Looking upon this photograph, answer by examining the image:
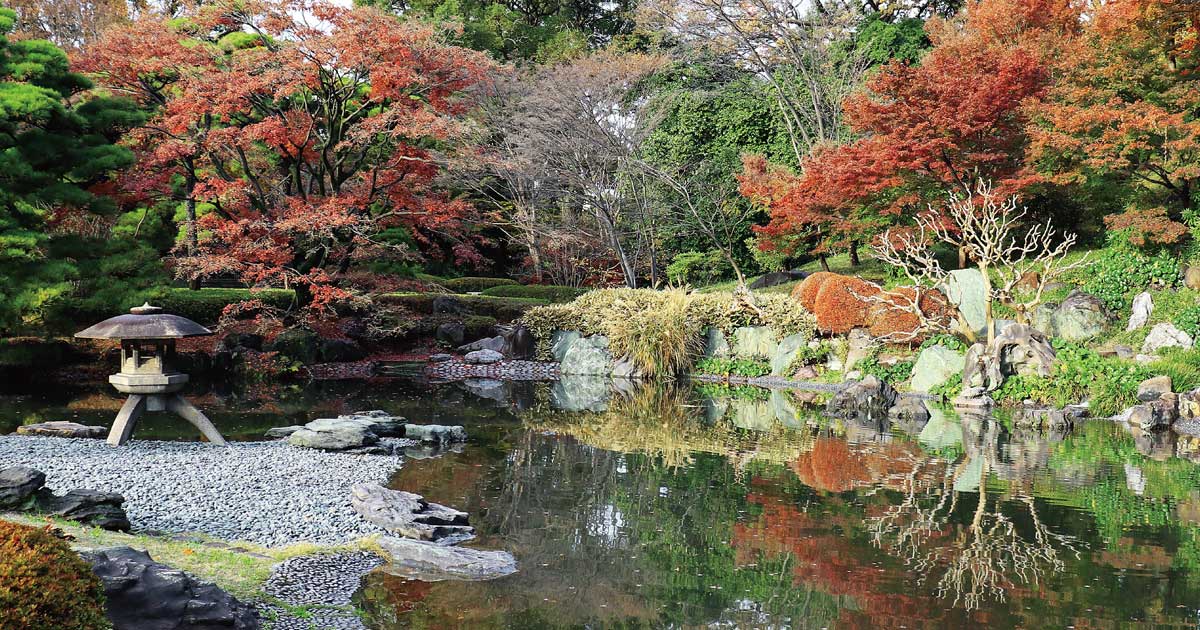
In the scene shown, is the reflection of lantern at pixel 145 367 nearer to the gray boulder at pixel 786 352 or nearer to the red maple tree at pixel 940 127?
the gray boulder at pixel 786 352

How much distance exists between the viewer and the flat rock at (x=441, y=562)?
15.7 feet

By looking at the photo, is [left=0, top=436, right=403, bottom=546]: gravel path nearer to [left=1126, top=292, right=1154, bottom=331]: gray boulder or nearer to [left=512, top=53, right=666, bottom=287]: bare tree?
[left=1126, top=292, right=1154, bottom=331]: gray boulder

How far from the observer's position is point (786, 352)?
48.0ft

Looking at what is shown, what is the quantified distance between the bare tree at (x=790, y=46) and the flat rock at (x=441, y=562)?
15528mm

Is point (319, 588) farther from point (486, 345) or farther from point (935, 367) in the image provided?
point (486, 345)

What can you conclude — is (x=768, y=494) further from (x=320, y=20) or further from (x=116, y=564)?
(x=320, y=20)

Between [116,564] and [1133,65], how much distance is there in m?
14.8

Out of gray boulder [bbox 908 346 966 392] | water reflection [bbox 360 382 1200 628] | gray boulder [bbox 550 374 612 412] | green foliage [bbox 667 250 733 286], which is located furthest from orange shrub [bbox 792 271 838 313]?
green foliage [bbox 667 250 733 286]

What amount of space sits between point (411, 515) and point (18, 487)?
2202 mm

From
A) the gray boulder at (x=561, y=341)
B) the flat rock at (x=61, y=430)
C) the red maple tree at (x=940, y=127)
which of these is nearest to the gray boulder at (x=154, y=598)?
the flat rock at (x=61, y=430)

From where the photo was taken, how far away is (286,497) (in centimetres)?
615

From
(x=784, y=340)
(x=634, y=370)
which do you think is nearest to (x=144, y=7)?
(x=634, y=370)

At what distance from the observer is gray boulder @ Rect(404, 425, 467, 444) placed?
347 inches

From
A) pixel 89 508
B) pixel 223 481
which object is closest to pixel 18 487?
pixel 89 508
